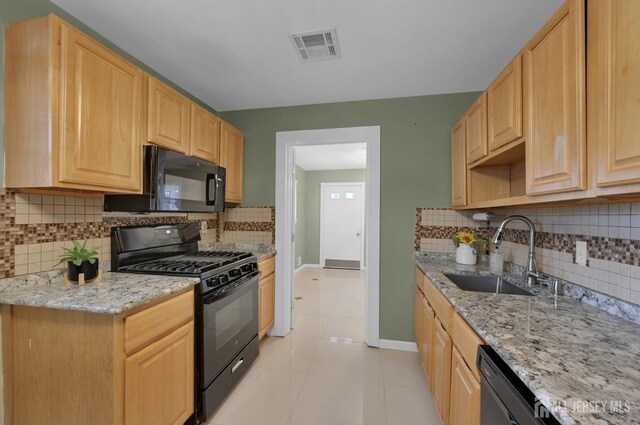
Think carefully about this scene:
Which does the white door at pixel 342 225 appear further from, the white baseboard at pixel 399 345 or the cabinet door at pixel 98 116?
the cabinet door at pixel 98 116

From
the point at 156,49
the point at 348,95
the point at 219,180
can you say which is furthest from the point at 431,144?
the point at 156,49

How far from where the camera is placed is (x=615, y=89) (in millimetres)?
817

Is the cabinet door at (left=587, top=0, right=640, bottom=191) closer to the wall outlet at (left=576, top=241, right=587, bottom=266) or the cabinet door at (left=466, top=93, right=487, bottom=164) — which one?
the wall outlet at (left=576, top=241, right=587, bottom=266)

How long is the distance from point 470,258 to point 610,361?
1.47 metres

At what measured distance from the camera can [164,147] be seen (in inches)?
71.2

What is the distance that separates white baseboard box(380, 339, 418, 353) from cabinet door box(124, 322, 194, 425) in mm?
1731

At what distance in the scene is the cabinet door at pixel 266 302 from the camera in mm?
2451

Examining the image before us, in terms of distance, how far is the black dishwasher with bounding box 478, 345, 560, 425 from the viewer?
0.66m

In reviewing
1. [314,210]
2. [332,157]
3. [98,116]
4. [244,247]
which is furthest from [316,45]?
[314,210]

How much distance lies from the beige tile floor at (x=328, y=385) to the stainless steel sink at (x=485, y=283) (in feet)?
2.81

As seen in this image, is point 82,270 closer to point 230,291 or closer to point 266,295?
point 230,291

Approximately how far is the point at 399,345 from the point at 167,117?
281 cm

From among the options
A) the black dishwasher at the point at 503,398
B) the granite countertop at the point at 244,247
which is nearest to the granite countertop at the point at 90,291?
the granite countertop at the point at 244,247

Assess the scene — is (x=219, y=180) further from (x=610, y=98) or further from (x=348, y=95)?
(x=610, y=98)
